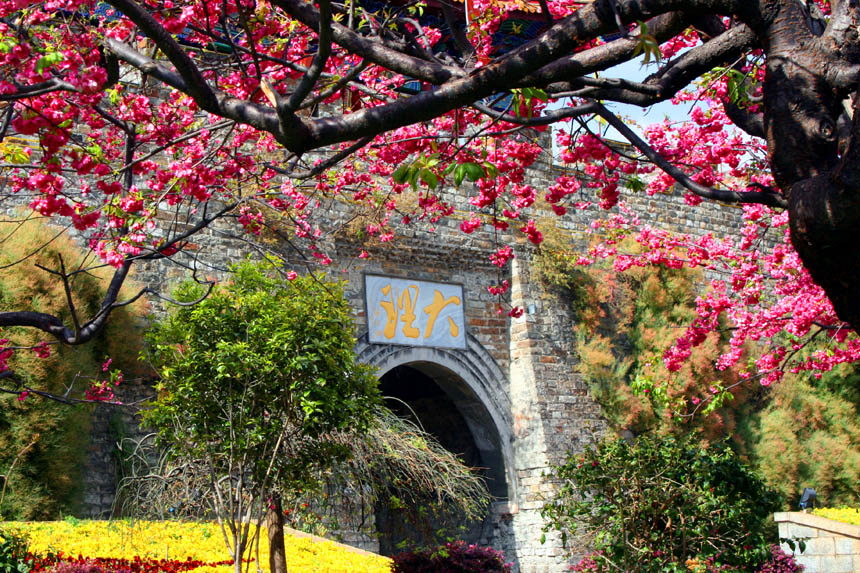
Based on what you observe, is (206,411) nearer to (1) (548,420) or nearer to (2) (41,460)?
(2) (41,460)

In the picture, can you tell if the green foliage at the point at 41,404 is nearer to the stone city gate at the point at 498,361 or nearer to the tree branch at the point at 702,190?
the stone city gate at the point at 498,361

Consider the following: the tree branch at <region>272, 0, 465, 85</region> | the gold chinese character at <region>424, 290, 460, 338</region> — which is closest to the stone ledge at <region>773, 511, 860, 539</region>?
the gold chinese character at <region>424, 290, 460, 338</region>

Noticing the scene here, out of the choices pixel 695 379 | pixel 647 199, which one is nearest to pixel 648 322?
pixel 695 379

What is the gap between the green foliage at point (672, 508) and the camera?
6465 millimetres

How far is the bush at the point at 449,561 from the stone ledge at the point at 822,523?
329cm

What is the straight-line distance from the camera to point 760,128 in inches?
173

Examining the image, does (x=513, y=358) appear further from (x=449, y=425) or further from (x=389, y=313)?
(x=389, y=313)

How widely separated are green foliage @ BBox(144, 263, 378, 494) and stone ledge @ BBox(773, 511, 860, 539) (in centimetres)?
524

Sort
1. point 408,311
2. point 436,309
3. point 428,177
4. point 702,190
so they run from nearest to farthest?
point 428,177 → point 702,190 → point 408,311 → point 436,309

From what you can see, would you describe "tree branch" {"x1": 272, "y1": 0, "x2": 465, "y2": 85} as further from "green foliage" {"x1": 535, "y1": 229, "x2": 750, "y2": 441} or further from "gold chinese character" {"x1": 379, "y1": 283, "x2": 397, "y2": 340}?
"green foliage" {"x1": 535, "y1": 229, "x2": 750, "y2": 441}

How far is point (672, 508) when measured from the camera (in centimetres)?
654

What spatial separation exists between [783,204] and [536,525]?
28.8 feet

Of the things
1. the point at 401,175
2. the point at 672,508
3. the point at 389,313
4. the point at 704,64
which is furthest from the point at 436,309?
the point at 401,175

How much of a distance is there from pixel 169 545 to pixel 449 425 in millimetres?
6411
